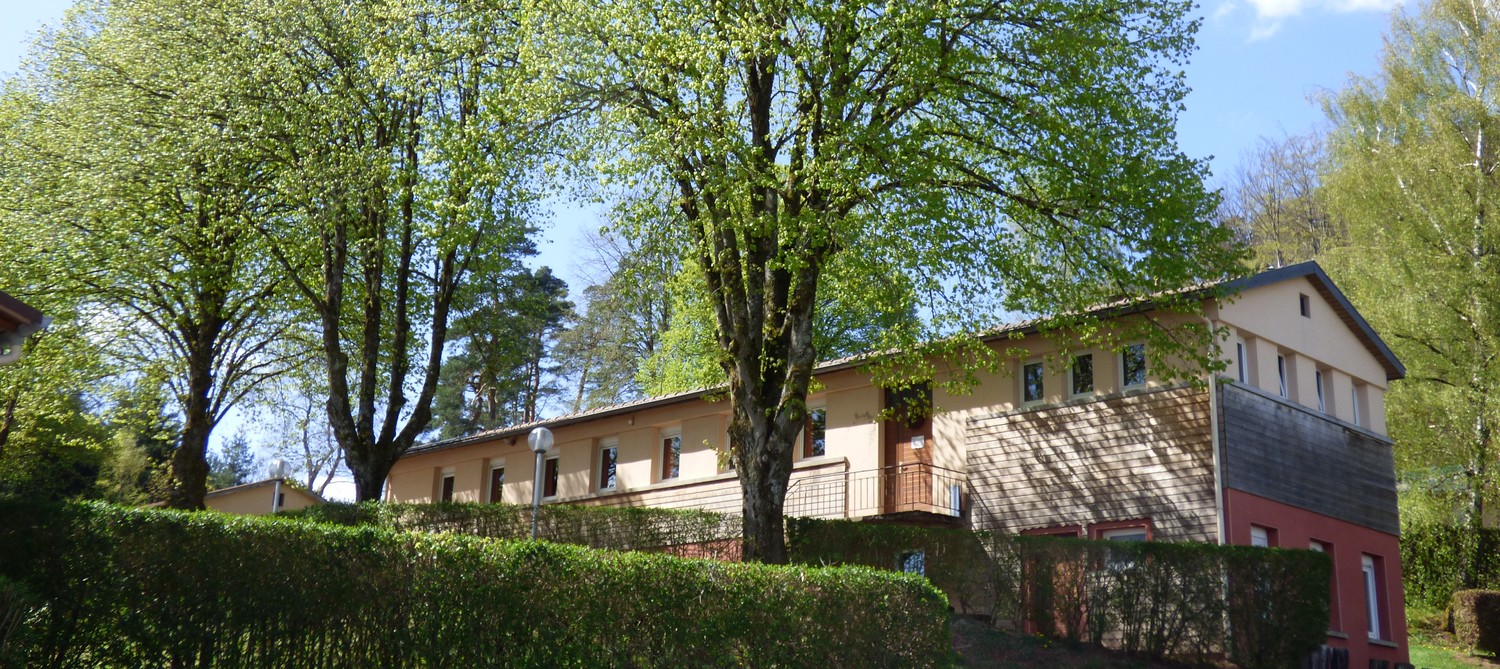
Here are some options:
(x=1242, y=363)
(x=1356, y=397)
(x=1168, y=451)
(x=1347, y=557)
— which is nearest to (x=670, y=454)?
(x=1168, y=451)

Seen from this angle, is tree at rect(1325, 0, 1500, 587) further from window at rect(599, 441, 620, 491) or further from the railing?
window at rect(599, 441, 620, 491)

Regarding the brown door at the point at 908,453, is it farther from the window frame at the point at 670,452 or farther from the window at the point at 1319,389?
the window at the point at 1319,389

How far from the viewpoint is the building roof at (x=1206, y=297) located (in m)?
18.2

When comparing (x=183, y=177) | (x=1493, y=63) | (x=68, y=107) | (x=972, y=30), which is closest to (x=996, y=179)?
(x=972, y=30)

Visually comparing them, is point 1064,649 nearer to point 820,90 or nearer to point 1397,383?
point 820,90

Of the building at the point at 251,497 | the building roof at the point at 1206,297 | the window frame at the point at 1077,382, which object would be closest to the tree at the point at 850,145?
the building roof at the point at 1206,297

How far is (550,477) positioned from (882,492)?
1106 cm

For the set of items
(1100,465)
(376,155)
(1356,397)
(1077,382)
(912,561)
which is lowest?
A: (912,561)

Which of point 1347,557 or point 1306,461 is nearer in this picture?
point 1306,461

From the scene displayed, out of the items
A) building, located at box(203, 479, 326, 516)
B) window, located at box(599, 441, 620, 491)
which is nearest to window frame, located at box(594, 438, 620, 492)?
window, located at box(599, 441, 620, 491)

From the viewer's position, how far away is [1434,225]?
29.1 m

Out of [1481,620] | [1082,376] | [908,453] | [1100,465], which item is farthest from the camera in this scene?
[908,453]

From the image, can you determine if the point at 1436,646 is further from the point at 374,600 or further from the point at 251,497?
the point at 251,497

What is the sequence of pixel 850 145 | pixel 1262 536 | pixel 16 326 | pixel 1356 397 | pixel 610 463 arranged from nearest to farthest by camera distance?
pixel 16 326, pixel 850 145, pixel 1262 536, pixel 1356 397, pixel 610 463
